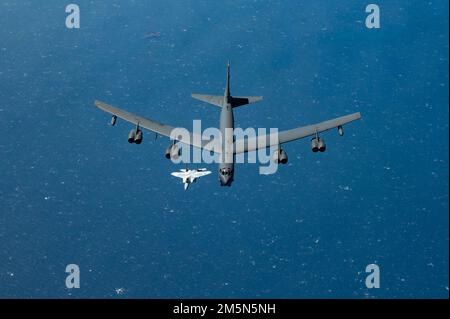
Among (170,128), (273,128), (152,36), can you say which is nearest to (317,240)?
(273,128)

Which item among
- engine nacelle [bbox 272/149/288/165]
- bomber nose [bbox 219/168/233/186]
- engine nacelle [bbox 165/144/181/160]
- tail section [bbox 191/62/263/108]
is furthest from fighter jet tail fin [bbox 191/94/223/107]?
bomber nose [bbox 219/168/233/186]

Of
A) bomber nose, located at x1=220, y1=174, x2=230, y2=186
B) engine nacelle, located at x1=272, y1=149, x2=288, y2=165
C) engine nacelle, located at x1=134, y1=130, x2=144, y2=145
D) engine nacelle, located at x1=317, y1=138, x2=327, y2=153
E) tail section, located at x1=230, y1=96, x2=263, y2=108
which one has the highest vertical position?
tail section, located at x1=230, y1=96, x2=263, y2=108

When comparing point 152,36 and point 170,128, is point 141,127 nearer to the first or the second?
point 170,128

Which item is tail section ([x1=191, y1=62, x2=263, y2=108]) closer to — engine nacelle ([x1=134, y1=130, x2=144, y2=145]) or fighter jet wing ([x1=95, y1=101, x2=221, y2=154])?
fighter jet wing ([x1=95, y1=101, x2=221, y2=154])

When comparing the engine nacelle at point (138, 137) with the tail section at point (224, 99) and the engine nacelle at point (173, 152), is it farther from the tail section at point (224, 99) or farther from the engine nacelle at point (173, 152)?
the tail section at point (224, 99)

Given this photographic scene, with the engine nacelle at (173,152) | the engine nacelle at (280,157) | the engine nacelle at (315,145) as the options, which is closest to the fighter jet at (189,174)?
the engine nacelle at (173,152)

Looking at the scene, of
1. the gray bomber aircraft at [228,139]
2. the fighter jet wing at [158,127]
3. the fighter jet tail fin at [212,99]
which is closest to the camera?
the gray bomber aircraft at [228,139]

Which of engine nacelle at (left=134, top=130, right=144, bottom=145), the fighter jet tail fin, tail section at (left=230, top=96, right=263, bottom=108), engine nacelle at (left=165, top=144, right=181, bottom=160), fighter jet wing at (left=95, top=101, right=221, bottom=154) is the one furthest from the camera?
the fighter jet tail fin
